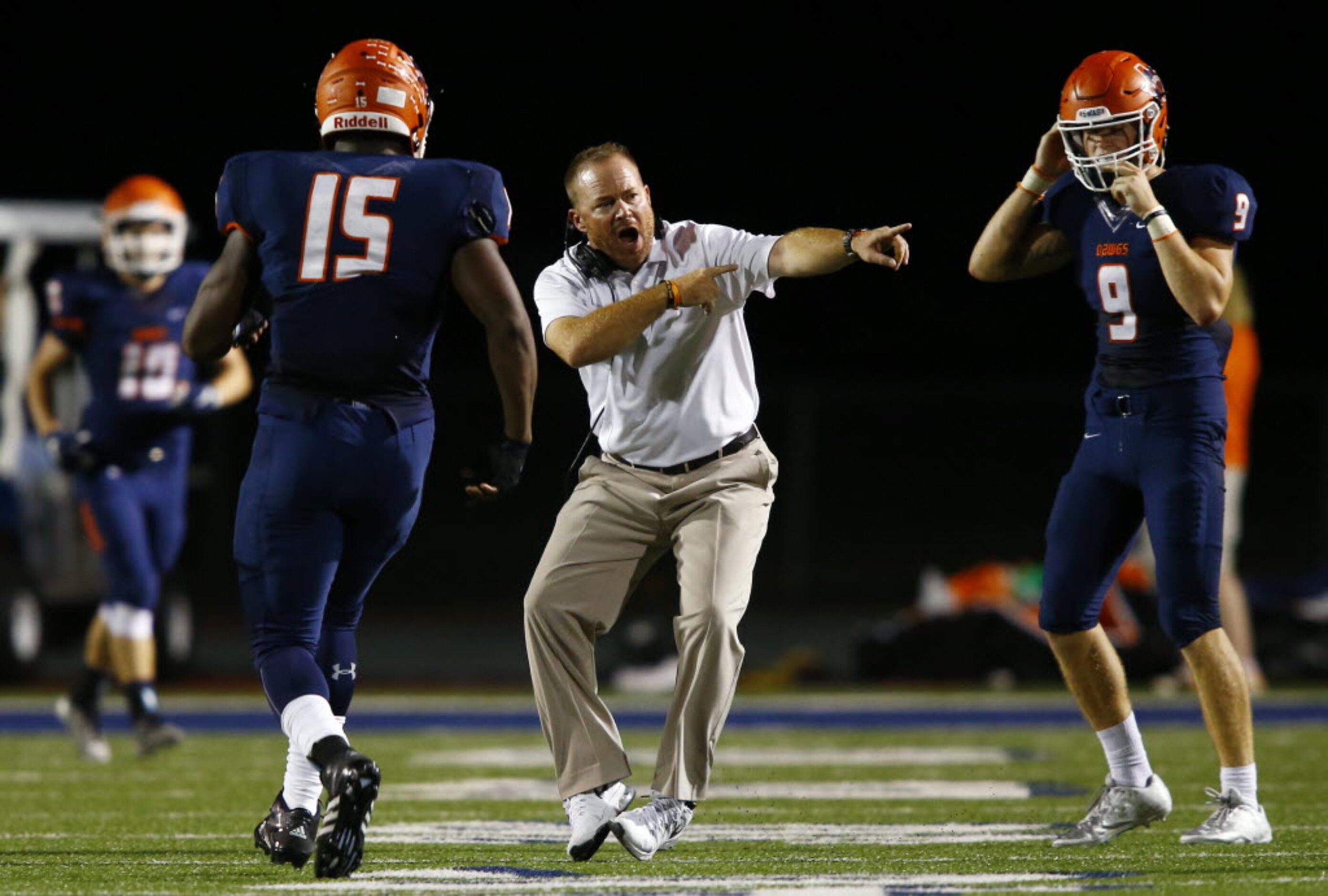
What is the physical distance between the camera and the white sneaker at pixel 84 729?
22.9 ft

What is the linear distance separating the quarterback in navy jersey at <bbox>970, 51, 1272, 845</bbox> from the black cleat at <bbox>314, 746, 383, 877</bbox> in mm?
1631

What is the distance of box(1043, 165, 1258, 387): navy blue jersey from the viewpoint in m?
4.54

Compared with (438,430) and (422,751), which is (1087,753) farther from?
(438,430)

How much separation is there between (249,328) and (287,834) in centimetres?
105

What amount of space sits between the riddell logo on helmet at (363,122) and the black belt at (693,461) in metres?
0.91

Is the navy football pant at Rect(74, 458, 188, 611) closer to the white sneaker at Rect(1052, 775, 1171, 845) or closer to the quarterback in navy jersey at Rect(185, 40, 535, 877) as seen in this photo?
the quarterback in navy jersey at Rect(185, 40, 535, 877)

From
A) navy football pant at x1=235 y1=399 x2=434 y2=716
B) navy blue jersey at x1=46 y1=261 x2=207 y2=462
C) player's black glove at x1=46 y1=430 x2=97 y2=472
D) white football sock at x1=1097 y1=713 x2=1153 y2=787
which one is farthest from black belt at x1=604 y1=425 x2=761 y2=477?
player's black glove at x1=46 y1=430 x2=97 y2=472

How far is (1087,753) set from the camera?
6.98m

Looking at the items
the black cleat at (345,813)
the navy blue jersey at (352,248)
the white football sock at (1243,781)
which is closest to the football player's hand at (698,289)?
the navy blue jersey at (352,248)

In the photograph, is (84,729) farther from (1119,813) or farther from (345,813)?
(1119,813)

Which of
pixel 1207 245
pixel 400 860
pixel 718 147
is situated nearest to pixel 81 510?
pixel 400 860

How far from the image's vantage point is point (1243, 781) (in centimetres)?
450

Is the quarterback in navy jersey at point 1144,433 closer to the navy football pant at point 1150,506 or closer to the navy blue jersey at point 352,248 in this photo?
the navy football pant at point 1150,506

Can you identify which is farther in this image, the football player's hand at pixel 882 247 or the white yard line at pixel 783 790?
the white yard line at pixel 783 790
